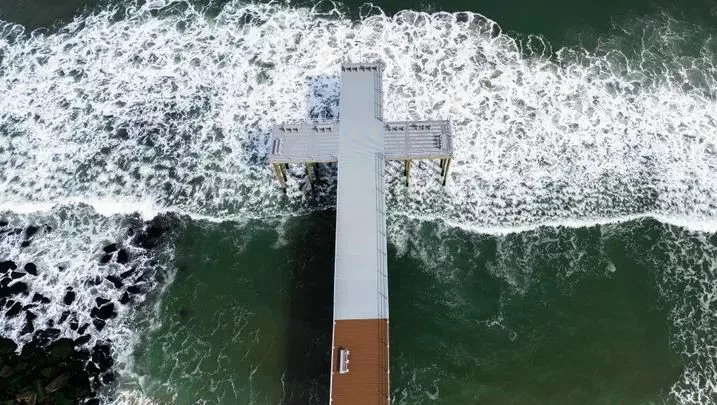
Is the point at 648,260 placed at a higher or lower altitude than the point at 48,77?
lower

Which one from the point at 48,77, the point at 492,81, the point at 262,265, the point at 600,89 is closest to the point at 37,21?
the point at 48,77

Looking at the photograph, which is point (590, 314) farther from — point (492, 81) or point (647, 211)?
point (492, 81)

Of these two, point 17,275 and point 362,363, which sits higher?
point 17,275

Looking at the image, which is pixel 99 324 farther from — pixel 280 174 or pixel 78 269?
pixel 280 174

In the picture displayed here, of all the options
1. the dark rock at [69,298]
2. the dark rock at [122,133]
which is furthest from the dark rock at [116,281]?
the dark rock at [122,133]

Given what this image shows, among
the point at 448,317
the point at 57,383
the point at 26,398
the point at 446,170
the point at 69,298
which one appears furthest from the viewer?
the point at 446,170

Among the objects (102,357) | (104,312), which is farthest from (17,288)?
(102,357)

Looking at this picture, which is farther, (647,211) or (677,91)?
(677,91)
